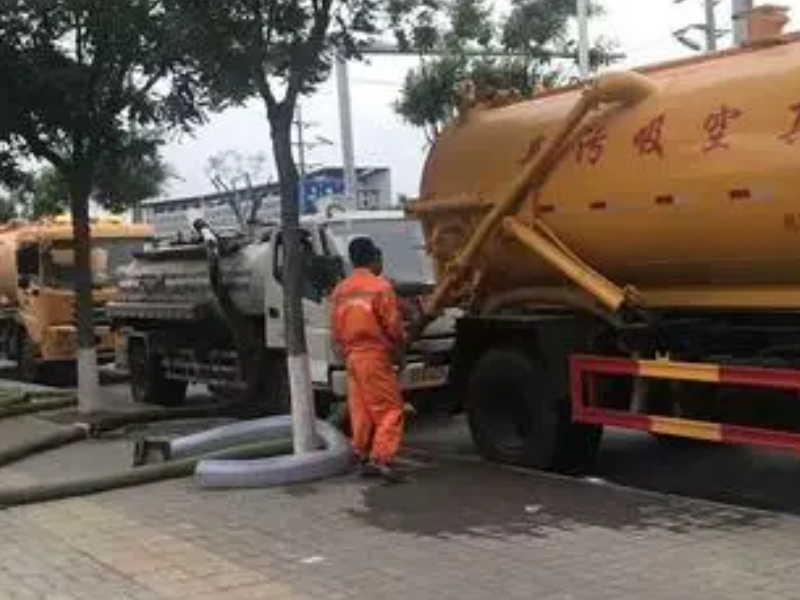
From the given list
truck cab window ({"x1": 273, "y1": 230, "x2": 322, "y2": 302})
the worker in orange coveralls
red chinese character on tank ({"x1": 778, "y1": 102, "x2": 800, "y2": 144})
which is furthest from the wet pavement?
truck cab window ({"x1": 273, "y1": 230, "x2": 322, "y2": 302})

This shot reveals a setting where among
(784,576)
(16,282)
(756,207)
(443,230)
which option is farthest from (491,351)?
(16,282)

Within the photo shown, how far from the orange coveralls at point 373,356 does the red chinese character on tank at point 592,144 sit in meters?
1.63

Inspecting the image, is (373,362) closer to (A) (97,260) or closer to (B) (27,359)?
(A) (97,260)

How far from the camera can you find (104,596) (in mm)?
7371

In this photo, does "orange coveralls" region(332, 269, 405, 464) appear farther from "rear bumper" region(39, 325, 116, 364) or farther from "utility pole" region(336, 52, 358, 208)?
"utility pole" region(336, 52, 358, 208)

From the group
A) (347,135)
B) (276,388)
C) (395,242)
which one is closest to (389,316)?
(395,242)

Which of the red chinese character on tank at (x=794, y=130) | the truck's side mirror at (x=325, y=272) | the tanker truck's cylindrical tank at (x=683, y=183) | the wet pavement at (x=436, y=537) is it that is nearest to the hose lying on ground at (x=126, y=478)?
the wet pavement at (x=436, y=537)

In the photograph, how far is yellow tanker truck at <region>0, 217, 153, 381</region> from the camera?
71.4 ft

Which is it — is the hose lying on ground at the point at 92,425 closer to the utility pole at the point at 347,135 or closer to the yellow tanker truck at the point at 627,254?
the yellow tanker truck at the point at 627,254

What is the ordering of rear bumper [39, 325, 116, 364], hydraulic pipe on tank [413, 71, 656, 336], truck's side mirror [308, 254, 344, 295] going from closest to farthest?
hydraulic pipe on tank [413, 71, 656, 336]
truck's side mirror [308, 254, 344, 295]
rear bumper [39, 325, 116, 364]

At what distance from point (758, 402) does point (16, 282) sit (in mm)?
16197

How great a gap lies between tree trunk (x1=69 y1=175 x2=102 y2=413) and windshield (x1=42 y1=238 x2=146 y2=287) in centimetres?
571

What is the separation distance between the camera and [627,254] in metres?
9.95

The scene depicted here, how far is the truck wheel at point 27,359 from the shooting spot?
22453mm
